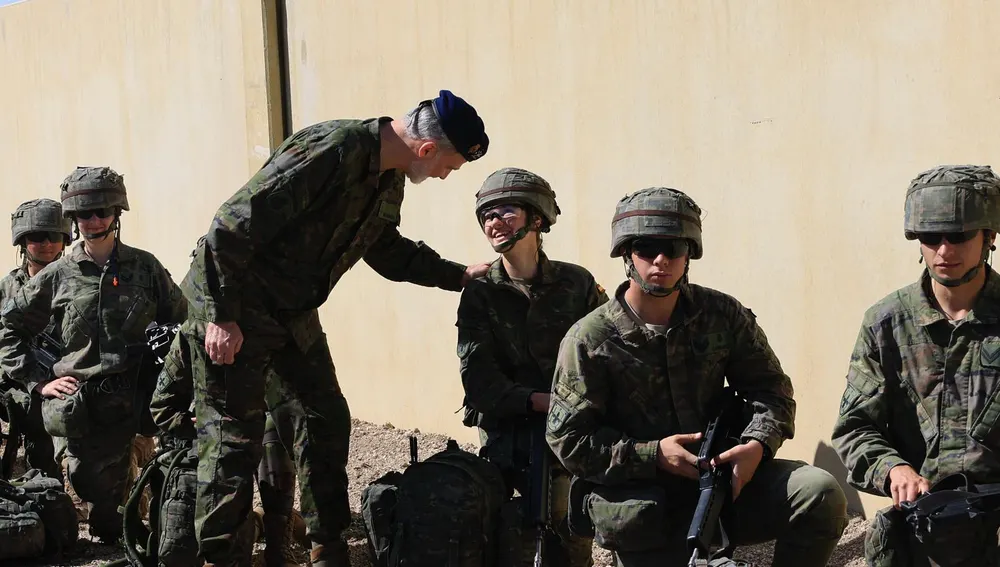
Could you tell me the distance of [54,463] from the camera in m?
7.36

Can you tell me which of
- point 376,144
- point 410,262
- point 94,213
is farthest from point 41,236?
point 376,144

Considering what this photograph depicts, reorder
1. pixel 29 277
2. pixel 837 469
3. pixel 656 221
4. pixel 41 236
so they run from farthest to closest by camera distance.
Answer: pixel 29 277 → pixel 41 236 → pixel 837 469 → pixel 656 221

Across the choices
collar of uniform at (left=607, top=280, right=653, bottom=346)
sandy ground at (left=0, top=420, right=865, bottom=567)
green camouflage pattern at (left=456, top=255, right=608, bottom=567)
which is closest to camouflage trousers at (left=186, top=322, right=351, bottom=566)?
green camouflage pattern at (left=456, top=255, right=608, bottom=567)

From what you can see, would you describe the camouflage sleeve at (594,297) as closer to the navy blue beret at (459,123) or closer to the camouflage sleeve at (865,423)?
the navy blue beret at (459,123)

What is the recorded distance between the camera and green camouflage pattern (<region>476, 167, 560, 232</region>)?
497 centimetres

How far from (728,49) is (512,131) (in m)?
1.64

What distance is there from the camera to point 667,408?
4246 millimetres

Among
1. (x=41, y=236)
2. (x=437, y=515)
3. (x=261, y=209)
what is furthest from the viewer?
(x=41, y=236)

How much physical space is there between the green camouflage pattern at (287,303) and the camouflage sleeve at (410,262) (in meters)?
0.09

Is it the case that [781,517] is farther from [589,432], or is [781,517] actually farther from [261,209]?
[261,209]

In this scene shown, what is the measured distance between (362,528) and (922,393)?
3.24 metres

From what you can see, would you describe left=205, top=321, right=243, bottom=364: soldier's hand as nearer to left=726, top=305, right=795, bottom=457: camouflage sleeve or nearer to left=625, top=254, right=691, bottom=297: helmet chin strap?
left=625, top=254, right=691, bottom=297: helmet chin strap

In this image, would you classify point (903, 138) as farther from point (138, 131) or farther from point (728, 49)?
point (138, 131)

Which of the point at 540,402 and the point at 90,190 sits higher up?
the point at 90,190
